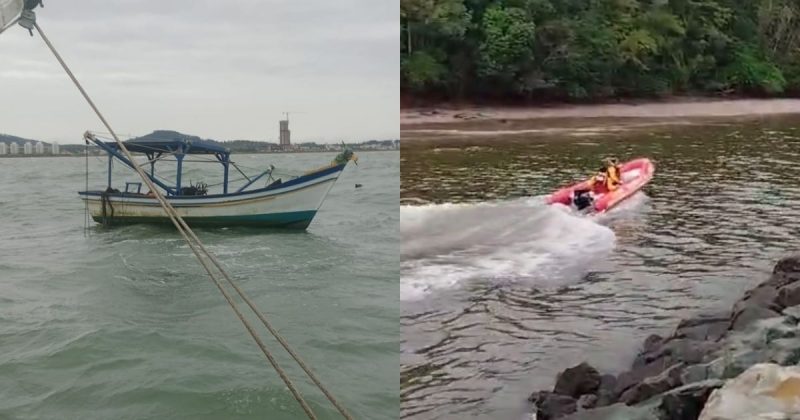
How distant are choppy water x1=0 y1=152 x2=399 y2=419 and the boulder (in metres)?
0.93

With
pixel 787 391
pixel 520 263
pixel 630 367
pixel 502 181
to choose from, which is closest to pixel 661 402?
pixel 630 367

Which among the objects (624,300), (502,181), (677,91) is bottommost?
(624,300)

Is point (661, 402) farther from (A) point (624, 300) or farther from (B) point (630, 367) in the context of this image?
(A) point (624, 300)

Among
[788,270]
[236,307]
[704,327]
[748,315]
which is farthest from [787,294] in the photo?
[236,307]

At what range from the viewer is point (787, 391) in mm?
1692

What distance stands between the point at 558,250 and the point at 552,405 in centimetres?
41

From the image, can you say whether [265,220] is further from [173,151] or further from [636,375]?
[636,375]

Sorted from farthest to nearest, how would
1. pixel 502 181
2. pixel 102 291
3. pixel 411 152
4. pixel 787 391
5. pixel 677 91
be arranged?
pixel 102 291 < pixel 677 91 < pixel 502 181 < pixel 411 152 < pixel 787 391

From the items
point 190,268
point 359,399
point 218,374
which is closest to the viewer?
point 359,399

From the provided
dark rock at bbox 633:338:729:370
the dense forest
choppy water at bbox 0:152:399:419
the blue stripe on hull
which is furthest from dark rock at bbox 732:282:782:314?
the blue stripe on hull

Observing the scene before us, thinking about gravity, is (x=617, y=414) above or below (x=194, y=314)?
above

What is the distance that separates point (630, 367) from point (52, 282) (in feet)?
19.4

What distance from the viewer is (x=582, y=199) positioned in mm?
2053

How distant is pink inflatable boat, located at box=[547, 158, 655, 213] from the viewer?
2.00 meters
